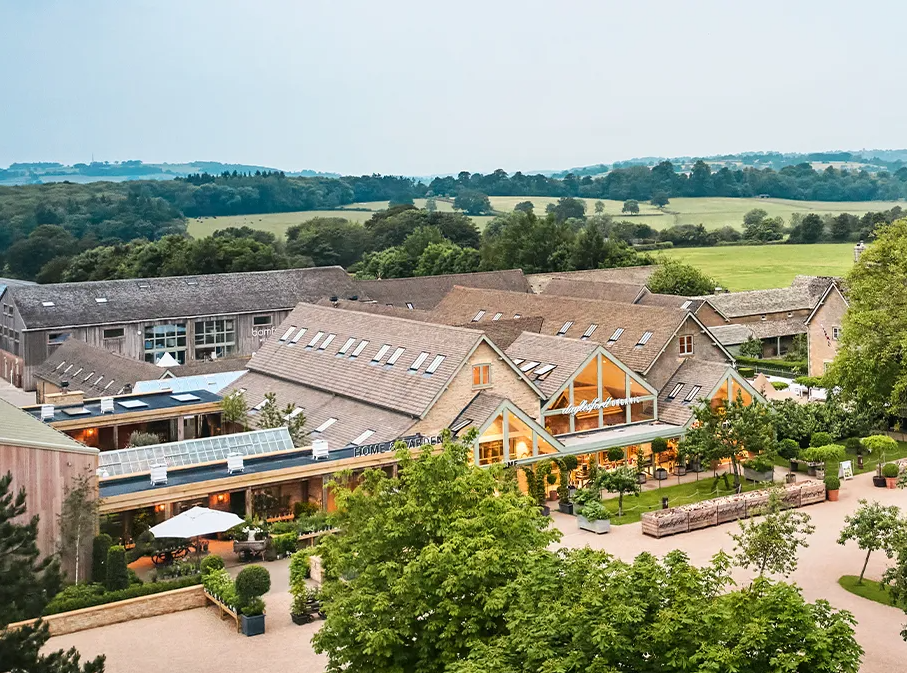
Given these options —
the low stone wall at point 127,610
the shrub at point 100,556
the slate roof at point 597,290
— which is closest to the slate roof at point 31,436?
the shrub at point 100,556

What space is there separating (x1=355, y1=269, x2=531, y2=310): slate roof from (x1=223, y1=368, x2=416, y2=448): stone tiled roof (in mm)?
29485

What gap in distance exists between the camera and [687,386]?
142 ft

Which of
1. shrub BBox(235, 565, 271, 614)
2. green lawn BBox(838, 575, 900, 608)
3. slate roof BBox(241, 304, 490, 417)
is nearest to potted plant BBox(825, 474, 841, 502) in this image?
green lawn BBox(838, 575, 900, 608)

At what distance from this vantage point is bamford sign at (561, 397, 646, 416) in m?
40.4

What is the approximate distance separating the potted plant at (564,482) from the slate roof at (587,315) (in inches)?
335

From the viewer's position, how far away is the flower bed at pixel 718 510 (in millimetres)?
32312

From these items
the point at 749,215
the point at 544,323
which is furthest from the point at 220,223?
the point at 544,323

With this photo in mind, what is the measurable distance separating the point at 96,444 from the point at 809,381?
36.9 m

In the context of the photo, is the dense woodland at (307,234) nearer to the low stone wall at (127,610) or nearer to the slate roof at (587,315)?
the slate roof at (587,315)

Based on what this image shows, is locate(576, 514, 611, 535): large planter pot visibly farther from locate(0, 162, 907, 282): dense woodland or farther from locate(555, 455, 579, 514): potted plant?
locate(0, 162, 907, 282): dense woodland

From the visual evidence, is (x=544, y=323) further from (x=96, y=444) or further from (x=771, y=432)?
(x=96, y=444)

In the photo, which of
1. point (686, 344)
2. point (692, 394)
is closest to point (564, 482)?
point (692, 394)

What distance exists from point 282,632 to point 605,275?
6956cm

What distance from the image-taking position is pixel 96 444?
133ft
